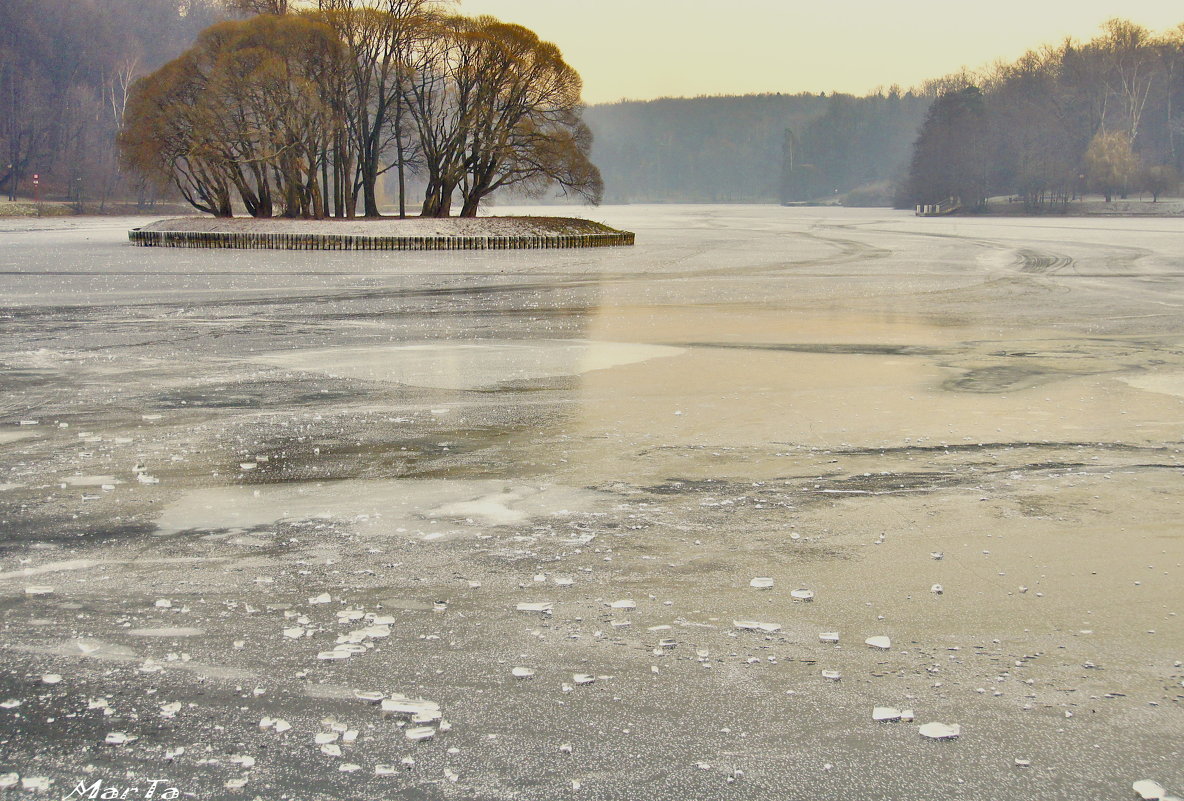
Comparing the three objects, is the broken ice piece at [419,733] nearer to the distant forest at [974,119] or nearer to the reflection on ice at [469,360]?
the reflection on ice at [469,360]

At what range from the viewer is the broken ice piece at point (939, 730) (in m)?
3.55

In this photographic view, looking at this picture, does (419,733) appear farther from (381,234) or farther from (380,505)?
(381,234)

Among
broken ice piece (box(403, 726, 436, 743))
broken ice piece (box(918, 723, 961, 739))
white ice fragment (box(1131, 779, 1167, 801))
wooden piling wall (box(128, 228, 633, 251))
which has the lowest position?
broken ice piece (box(403, 726, 436, 743))

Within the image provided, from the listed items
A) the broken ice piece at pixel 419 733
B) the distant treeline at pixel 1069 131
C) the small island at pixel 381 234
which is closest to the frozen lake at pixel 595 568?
the broken ice piece at pixel 419 733

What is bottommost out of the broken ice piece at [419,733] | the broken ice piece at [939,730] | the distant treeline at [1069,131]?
the broken ice piece at [419,733]

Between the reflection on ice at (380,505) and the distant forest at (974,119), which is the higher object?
the distant forest at (974,119)

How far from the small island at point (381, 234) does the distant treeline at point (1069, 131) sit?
2940 inches

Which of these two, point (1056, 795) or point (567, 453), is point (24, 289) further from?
point (1056, 795)

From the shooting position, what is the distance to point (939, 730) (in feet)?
11.8

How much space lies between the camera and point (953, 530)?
5785mm

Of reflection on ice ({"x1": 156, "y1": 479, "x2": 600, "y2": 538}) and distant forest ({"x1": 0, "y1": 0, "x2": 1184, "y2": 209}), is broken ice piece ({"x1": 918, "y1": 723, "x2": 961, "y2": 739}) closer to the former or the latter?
reflection on ice ({"x1": 156, "y1": 479, "x2": 600, "y2": 538})

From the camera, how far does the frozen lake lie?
11.3ft

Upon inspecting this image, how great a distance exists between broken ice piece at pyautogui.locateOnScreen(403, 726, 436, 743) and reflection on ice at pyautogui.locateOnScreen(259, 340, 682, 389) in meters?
6.71

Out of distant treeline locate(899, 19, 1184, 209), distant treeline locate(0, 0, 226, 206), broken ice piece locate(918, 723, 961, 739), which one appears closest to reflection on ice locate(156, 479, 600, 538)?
broken ice piece locate(918, 723, 961, 739)
